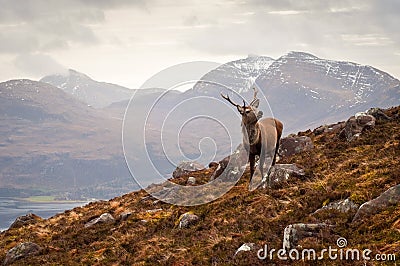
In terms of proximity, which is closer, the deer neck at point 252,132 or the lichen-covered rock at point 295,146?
the deer neck at point 252,132

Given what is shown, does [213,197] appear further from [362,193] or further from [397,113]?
[397,113]

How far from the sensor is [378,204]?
42.5 feet

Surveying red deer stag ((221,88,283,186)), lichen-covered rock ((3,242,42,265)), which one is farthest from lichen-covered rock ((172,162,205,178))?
lichen-covered rock ((3,242,42,265))

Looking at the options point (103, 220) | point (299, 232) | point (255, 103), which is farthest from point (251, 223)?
point (103, 220)

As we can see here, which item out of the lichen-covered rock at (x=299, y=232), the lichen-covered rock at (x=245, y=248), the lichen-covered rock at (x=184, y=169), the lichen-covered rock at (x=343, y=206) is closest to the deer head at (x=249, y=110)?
the lichen-covered rock at (x=343, y=206)

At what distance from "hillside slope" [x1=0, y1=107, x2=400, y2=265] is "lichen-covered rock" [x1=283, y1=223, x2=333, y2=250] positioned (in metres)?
0.32

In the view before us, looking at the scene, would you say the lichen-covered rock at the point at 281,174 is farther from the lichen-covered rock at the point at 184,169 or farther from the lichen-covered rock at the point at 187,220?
the lichen-covered rock at the point at 184,169

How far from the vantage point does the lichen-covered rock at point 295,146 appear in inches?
1160

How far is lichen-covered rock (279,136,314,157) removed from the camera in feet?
96.7

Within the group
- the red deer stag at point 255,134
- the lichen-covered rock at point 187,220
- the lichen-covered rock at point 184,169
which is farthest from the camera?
the lichen-covered rock at point 184,169

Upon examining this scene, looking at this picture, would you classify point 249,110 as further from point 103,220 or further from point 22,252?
point 22,252

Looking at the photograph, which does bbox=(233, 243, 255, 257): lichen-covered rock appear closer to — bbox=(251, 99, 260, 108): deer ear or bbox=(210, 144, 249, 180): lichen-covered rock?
bbox=(251, 99, 260, 108): deer ear

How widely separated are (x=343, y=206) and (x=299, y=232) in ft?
8.38

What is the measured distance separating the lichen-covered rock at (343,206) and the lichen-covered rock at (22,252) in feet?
41.1
